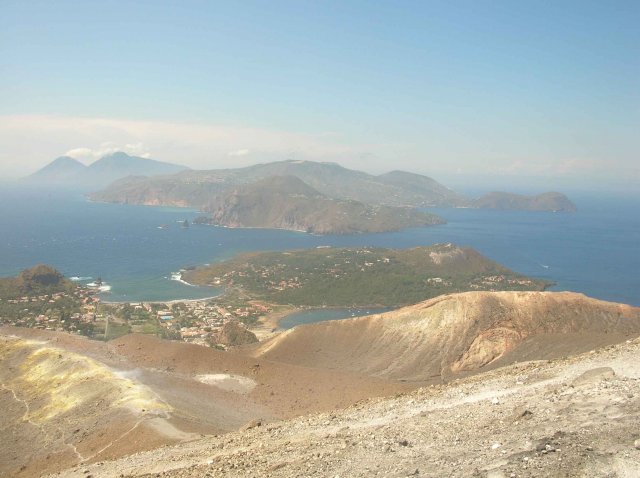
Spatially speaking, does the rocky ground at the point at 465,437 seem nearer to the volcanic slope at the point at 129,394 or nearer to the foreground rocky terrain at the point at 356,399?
the foreground rocky terrain at the point at 356,399

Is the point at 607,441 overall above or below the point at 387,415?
above

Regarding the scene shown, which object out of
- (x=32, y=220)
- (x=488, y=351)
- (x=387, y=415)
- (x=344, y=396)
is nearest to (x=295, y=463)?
(x=387, y=415)

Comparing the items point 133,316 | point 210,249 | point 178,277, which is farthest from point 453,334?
point 210,249

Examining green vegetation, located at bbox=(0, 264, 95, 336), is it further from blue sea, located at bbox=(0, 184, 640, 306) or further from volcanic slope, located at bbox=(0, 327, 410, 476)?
volcanic slope, located at bbox=(0, 327, 410, 476)

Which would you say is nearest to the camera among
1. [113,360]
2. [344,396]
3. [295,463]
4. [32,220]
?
[295,463]

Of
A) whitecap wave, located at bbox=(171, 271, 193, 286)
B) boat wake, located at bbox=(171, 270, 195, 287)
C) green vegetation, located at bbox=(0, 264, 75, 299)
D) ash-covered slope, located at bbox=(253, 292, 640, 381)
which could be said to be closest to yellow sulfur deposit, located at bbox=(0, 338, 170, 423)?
ash-covered slope, located at bbox=(253, 292, 640, 381)

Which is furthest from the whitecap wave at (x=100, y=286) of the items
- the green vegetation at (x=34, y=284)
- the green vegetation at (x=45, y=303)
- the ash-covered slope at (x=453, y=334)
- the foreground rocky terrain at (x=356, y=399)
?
the ash-covered slope at (x=453, y=334)

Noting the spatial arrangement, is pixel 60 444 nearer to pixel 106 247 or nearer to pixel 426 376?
pixel 426 376
